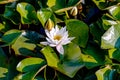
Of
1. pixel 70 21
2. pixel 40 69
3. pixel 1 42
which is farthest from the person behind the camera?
pixel 1 42

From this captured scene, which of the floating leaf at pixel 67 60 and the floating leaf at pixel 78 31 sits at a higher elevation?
the floating leaf at pixel 78 31

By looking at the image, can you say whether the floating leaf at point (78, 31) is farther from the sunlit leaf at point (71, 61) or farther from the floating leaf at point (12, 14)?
the floating leaf at point (12, 14)

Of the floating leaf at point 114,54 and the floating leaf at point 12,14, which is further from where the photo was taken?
the floating leaf at point 12,14

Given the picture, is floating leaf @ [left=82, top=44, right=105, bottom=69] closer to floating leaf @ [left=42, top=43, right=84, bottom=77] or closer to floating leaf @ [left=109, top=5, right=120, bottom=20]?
floating leaf @ [left=42, top=43, right=84, bottom=77]

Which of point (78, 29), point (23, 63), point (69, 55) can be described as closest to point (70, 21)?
point (78, 29)

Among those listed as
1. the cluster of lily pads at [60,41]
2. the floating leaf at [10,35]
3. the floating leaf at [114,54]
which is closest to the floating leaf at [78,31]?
the cluster of lily pads at [60,41]

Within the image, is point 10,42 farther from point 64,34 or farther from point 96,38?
point 96,38

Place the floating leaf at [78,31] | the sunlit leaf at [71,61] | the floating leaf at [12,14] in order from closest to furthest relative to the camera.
Answer: 1. the sunlit leaf at [71,61]
2. the floating leaf at [78,31]
3. the floating leaf at [12,14]

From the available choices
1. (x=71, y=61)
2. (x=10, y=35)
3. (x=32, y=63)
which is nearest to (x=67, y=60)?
(x=71, y=61)

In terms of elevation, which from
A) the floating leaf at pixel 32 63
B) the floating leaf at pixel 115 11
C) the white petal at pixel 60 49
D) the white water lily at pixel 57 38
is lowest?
the floating leaf at pixel 32 63
